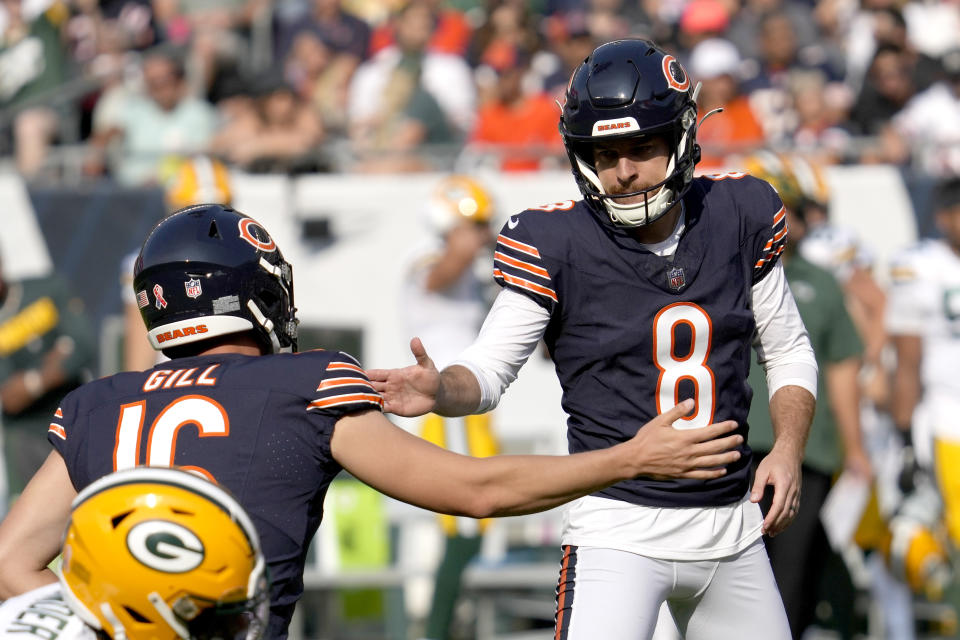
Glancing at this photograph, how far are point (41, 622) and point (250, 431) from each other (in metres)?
0.52

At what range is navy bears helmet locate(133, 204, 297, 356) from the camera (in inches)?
122

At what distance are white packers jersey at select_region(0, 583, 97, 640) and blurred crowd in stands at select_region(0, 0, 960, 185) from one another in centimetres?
622

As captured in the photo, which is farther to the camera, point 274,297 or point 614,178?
point 614,178

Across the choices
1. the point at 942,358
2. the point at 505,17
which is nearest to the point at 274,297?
the point at 942,358

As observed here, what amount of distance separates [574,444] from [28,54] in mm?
8262

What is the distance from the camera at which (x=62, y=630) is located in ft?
8.99

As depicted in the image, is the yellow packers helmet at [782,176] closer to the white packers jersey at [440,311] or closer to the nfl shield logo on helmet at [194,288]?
the white packers jersey at [440,311]

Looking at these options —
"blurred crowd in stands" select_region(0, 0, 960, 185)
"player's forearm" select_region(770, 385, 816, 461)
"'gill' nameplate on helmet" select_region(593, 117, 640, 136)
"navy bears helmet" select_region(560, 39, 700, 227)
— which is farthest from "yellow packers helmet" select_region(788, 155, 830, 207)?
"'gill' nameplate on helmet" select_region(593, 117, 640, 136)

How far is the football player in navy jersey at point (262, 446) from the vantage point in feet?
9.73

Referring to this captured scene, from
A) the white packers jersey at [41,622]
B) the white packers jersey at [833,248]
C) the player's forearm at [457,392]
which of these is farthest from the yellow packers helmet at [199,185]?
the white packers jersey at [41,622]

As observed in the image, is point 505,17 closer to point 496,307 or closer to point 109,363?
point 109,363

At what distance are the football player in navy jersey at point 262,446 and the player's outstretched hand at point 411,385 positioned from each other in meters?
0.29

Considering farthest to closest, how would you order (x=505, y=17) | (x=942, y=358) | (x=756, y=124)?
1. (x=505, y=17)
2. (x=756, y=124)
3. (x=942, y=358)

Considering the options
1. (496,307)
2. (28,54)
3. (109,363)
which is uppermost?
(28,54)
